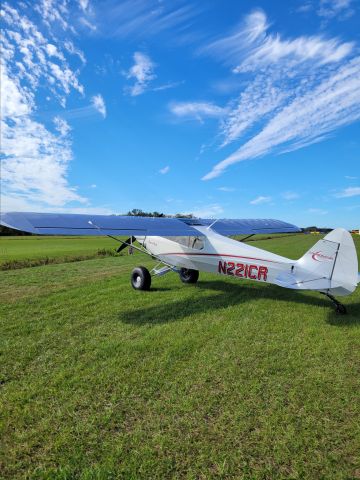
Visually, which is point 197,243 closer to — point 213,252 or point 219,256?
point 213,252

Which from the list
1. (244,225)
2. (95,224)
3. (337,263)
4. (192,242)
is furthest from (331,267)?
(244,225)

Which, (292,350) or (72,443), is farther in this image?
(292,350)

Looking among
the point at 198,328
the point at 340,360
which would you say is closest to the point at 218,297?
the point at 198,328

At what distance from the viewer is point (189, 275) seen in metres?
10.8

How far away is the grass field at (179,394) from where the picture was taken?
2.83m

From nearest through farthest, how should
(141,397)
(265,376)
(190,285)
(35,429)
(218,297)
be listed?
Result: (35,429) → (141,397) → (265,376) → (218,297) → (190,285)

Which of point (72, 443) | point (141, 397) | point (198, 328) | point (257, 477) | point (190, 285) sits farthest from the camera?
point (190, 285)

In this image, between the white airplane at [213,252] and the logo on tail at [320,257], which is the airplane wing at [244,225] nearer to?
the white airplane at [213,252]

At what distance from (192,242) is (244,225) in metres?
4.00

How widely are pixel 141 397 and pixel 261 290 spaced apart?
665 cm

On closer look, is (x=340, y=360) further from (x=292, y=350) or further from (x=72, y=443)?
(x=72, y=443)

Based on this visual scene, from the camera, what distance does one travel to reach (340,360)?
4797mm

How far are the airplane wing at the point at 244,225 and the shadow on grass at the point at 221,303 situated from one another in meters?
2.13

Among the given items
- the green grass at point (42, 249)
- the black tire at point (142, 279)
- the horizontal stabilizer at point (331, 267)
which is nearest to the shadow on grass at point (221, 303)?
the black tire at point (142, 279)
